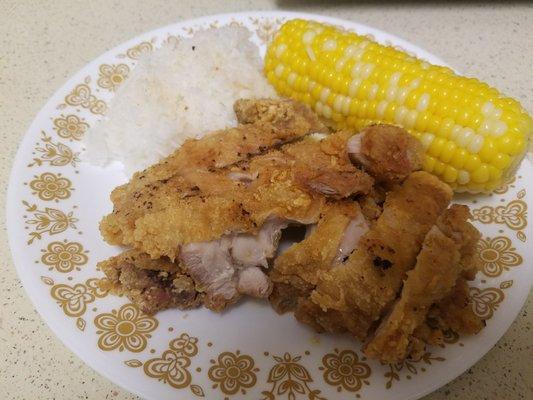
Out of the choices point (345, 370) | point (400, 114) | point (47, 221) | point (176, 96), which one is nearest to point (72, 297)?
point (47, 221)

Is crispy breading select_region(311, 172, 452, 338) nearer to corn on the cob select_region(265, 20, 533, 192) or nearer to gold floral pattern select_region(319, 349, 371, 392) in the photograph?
gold floral pattern select_region(319, 349, 371, 392)

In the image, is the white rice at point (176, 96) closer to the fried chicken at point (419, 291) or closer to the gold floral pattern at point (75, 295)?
the gold floral pattern at point (75, 295)

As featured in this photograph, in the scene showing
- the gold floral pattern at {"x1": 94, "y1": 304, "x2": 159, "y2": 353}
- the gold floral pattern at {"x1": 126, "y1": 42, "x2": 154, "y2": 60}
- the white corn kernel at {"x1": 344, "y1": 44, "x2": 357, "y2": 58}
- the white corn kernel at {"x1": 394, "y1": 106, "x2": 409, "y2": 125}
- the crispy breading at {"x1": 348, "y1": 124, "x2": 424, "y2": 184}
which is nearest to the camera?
the gold floral pattern at {"x1": 94, "y1": 304, "x2": 159, "y2": 353}

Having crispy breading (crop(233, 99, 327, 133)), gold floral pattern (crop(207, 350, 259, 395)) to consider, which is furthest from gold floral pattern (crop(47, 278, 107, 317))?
crispy breading (crop(233, 99, 327, 133))

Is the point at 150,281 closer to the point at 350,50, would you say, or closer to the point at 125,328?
the point at 125,328

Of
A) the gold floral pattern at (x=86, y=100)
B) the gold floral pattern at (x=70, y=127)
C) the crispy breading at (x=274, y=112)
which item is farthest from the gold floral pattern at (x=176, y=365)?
the gold floral pattern at (x=86, y=100)

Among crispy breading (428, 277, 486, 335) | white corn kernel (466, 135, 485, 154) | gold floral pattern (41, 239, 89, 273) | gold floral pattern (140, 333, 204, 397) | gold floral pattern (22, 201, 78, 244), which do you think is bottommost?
gold floral pattern (140, 333, 204, 397)
